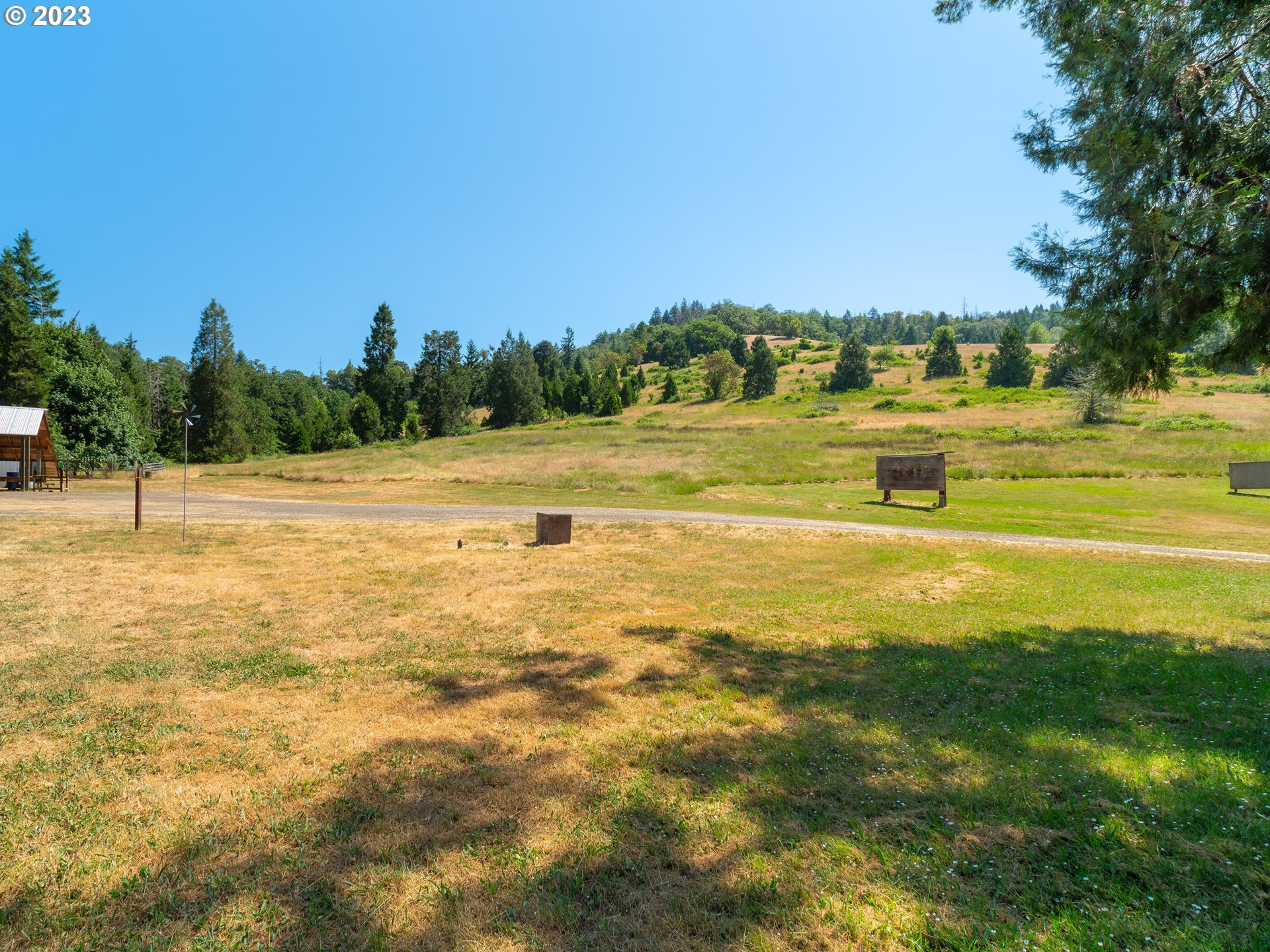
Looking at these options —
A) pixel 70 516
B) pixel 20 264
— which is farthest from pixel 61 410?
pixel 70 516

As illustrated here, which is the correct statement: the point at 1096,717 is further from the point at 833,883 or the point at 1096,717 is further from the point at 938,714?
the point at 833,883

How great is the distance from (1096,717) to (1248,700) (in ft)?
5.57

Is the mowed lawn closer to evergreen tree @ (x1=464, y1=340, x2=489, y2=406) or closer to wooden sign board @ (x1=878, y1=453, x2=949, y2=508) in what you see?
wooden sign board @ (x1=878, y1=453, x2=949, y2=508)

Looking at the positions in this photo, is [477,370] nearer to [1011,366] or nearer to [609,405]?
[609,405]

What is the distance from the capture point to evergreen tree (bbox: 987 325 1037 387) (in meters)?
106

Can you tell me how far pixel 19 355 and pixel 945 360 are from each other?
130 metres

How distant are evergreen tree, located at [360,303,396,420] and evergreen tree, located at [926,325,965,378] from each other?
9720 cm

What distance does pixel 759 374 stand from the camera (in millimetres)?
→ 111062

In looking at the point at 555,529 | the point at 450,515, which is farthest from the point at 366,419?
the point at 555,529

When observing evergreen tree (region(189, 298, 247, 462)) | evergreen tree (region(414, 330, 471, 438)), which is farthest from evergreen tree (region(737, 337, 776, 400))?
evergreen tree (region(189, 298, 247, 462))

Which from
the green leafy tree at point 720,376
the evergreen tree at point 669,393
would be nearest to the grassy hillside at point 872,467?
the green leafy tree at point 720,376

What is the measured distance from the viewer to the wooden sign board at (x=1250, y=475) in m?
30.4

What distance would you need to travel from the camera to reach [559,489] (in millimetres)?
33562

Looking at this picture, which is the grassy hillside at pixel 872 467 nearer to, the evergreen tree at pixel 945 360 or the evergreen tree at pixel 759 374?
the evergreen tree at pixel 759 374
